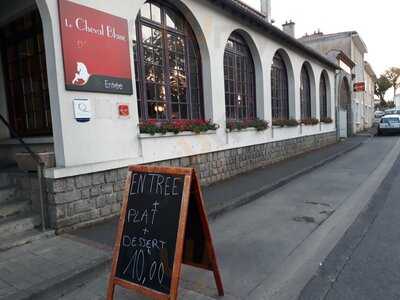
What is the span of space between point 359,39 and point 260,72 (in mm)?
21142

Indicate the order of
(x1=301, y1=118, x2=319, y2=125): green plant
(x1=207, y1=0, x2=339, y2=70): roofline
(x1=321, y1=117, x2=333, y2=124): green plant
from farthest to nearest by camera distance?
(x1=321, y1=117, x2=333, y2=124): green plant < (x1=301, y1=118, x2=319, y2=125): green plant < (x1=207, y1=0, x2=339, y2=70): roofline

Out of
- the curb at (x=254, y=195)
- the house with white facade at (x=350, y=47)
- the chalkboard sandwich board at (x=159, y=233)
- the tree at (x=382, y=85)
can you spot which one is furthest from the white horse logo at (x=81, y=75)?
the tree at (x=382, y=85)

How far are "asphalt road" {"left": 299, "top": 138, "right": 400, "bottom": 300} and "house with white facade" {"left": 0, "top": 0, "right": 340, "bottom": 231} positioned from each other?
3.44 meters

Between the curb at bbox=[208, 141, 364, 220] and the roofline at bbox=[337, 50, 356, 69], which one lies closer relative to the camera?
the curb at bbox=[208, 141, 364, 220]

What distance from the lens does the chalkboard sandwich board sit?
2779mm

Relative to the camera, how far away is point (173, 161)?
7020 mm

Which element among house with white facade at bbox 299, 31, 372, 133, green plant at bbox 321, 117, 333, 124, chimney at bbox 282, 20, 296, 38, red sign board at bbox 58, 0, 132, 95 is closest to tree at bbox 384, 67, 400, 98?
house with white facade at bbox 299, 31, 372, 133

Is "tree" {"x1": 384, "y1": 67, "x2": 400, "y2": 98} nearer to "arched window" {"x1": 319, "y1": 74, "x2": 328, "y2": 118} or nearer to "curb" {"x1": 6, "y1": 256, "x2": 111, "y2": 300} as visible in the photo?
"arched window" {"x1": 319, "y1": 74, "x2": 328, "y2": 118}

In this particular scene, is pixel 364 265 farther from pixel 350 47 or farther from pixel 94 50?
pixel 350 47

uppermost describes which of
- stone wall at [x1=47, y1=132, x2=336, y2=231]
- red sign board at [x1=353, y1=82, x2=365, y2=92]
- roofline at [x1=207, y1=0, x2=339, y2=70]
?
roofline at [x1=207, y1=0, x2=339, y2=70]

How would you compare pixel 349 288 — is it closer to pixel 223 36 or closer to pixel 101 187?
pixel 101 187

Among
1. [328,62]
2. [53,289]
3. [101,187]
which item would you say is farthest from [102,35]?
[328,62]

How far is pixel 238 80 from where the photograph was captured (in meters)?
10.1

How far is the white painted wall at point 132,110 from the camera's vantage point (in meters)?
4.82
